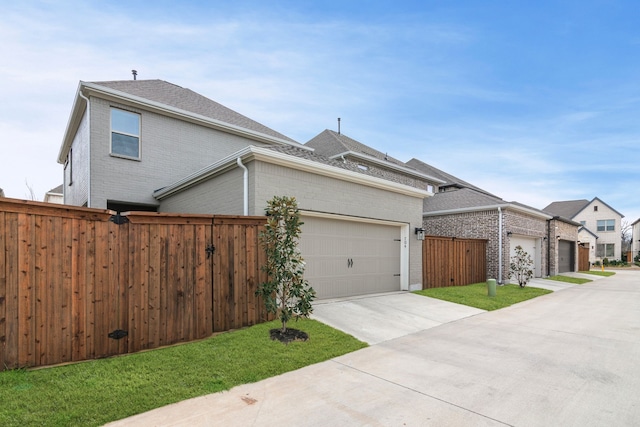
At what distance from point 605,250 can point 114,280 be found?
49474 mm

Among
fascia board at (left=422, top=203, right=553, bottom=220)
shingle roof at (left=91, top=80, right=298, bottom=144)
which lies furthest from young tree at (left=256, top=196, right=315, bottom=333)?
fascia board at (left=422, top=203, right=553, bottom=220)

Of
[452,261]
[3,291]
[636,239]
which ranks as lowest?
[636,239]

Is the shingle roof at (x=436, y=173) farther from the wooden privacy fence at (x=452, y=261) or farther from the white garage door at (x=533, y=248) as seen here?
the wooden privacy fence at (x=452, y=261)

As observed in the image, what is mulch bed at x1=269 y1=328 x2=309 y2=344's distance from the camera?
5.29m

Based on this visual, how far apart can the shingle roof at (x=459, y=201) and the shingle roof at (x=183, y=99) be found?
8.47 metres

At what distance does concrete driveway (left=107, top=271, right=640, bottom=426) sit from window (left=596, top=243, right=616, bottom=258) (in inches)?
1630

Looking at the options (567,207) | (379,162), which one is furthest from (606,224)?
(379,162)

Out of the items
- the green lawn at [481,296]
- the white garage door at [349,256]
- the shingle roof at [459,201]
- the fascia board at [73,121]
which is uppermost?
the fascia board at [73,121]

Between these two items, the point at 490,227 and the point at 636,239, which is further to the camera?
the point at 636,239

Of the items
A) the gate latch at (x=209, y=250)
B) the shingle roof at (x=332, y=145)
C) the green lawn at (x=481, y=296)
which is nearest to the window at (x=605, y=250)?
the green lawn at (x=481, y=296)

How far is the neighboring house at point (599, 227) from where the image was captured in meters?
37.0

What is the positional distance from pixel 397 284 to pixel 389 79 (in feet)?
25.7

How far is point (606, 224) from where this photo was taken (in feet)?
123

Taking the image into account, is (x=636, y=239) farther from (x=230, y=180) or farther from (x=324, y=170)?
(x=230, y=180)
